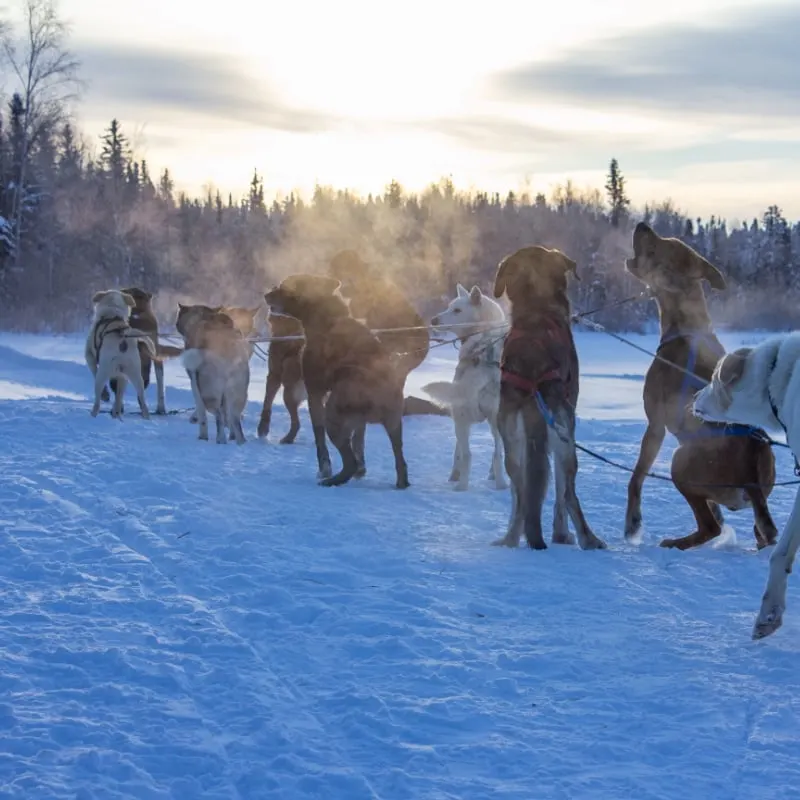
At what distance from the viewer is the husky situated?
33.0ft

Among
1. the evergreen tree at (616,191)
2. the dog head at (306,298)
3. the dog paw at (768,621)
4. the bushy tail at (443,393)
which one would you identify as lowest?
the dog paw at (768,621)

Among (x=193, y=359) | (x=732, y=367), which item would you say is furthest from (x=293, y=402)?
(x=732, y=367)

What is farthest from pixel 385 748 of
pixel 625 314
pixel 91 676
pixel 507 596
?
pixel 625 314

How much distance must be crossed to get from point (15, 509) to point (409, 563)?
2.76 meters

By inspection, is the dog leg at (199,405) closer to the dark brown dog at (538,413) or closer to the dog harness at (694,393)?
the dark brown dog at (538,413)

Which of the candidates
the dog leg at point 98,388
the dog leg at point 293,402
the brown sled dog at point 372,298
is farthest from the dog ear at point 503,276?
the dog leg at point 98,388

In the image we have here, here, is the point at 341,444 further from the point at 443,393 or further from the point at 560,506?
the point at 560,506

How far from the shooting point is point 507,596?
182 inches

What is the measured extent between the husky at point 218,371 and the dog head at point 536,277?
185 inches

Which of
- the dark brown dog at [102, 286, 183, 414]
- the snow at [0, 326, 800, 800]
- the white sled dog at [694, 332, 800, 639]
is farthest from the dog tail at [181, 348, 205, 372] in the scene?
the white sled dog at [694, 332, 800, 639]

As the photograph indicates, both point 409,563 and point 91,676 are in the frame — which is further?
point 409,563

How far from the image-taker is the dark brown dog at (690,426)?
564 cm

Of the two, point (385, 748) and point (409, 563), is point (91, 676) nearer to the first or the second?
point (385, 748)

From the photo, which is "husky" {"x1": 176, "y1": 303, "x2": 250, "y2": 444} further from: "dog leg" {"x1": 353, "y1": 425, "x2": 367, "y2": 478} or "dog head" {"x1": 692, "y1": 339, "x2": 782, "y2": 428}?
"dog head" {"x1": 692, "y1": 339, "x2": 782, "y2": 428}
